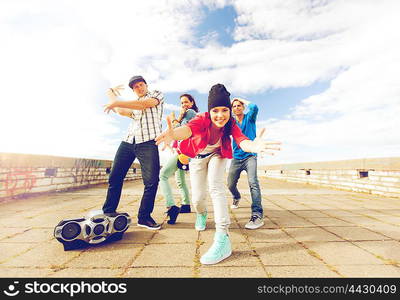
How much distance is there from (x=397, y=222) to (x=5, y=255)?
15.9 feet

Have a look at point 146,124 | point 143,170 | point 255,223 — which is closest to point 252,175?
point 255,223

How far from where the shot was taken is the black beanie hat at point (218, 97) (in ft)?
7.76

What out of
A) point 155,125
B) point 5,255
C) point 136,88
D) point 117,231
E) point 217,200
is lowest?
point 5,255


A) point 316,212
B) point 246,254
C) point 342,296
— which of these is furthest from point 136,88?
point 316,212

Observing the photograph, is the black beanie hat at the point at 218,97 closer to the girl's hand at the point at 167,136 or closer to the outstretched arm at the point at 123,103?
the girl's hand at the point at 167,136

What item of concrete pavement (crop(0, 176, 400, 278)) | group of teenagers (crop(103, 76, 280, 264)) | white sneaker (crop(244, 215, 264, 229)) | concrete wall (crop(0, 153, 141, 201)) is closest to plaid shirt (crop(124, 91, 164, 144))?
group of teenagers (crop(103, 76, 280, 264))

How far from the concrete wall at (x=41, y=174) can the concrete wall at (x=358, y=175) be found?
882 cm

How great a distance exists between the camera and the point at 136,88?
3.06m

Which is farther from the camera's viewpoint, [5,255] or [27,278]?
[5,255]

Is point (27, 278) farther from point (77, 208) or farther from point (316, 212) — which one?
point (316, 212)

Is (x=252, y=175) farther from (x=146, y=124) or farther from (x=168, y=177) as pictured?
(x=146, y=124)

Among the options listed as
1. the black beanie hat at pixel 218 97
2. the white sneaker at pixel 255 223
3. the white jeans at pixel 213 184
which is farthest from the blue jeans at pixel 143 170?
the white sneaker at pixel 255 223

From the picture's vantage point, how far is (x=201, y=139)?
2332mm

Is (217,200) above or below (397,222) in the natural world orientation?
above
